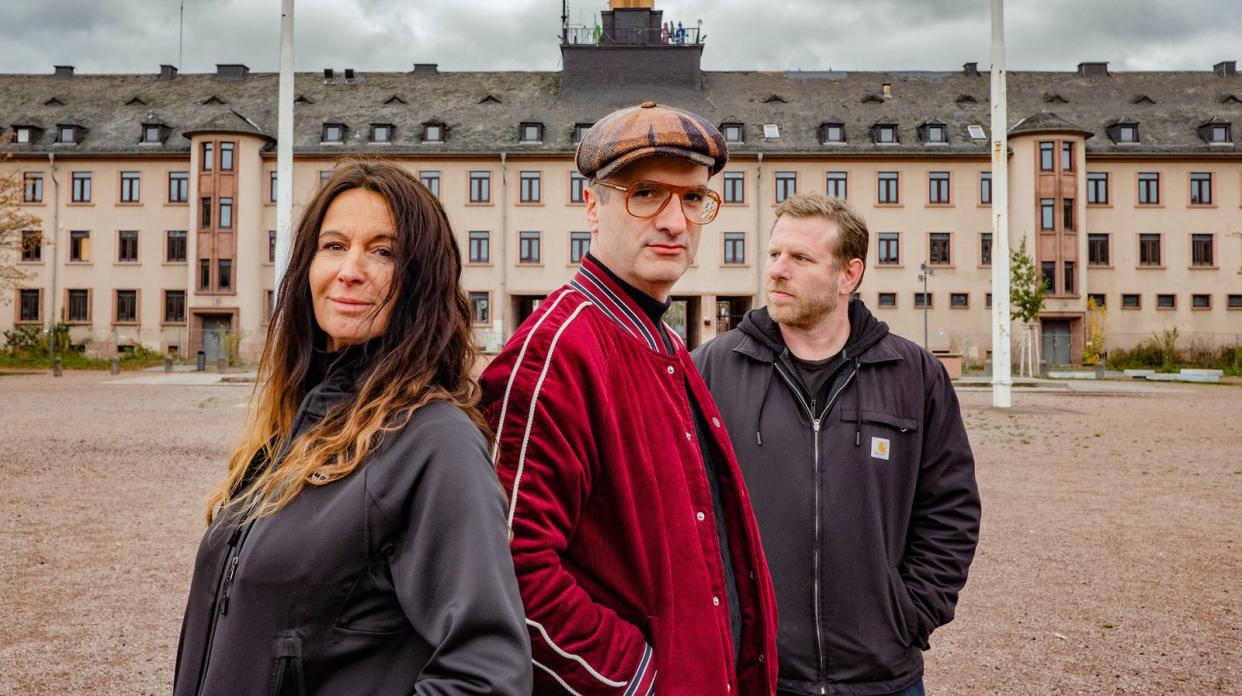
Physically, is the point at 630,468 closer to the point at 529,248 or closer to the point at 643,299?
the point at 643,299

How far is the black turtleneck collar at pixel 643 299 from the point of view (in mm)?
2156

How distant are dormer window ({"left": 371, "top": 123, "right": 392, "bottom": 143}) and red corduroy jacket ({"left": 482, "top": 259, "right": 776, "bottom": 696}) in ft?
173

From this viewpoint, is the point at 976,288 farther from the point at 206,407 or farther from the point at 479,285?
the point at 206,407

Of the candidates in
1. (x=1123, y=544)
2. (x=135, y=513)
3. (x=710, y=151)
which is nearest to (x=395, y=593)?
(x=710, y=151)

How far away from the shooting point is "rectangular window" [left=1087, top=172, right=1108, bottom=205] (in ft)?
168

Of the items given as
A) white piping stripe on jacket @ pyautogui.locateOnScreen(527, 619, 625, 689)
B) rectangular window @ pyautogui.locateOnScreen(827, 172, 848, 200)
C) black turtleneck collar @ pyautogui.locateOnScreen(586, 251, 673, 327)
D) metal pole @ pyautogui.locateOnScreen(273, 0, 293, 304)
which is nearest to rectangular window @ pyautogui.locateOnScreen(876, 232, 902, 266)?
rectangular window @ pyautogui.locateOnScreen(827, 172, 848, 200)

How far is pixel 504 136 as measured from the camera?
170 ft

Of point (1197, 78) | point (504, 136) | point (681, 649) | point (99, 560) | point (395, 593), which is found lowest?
point (99, 560)

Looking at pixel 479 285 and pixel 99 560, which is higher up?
pixel 479 285

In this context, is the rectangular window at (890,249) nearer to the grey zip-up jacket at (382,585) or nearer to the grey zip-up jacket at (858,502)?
the grey zip-up jacket at (858,502)

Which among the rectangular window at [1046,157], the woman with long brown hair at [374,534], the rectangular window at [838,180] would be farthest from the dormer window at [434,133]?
the woman with long brown hair at [374,534]

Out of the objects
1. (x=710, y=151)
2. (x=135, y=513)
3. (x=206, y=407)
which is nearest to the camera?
(x=710, y=151)

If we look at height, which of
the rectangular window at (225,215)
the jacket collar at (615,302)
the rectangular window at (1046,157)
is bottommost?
the jacket collar at (615,302)

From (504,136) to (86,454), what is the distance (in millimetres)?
39750
